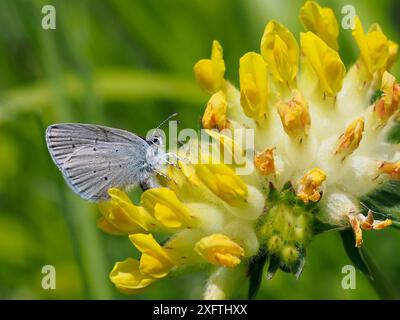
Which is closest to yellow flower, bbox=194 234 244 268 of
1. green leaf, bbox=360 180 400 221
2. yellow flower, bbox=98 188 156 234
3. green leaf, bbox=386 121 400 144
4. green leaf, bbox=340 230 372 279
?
yellow flower, bbox=98 188 156 234

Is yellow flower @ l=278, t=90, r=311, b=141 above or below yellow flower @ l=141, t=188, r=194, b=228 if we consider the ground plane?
above

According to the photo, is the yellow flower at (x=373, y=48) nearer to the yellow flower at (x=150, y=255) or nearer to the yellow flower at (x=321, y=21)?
the yellow flower at (x=321, y=21)

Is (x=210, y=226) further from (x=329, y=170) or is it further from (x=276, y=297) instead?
(x=276, y=297)

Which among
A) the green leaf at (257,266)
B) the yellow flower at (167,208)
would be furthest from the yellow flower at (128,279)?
the green leaf at (257,266)

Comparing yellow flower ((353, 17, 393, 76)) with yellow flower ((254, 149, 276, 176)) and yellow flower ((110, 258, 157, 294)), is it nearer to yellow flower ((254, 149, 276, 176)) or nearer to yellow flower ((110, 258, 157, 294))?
yellow flower ((254, 149, 276, 176))

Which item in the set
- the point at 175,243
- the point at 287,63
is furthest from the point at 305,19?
the point at 175,243

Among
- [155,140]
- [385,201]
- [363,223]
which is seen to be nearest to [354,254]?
[363,223]
